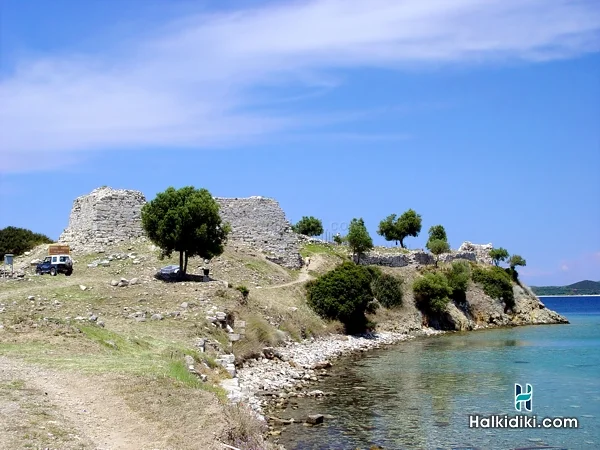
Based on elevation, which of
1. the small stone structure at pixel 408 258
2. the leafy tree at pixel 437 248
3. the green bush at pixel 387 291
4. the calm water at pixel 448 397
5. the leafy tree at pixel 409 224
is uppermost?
the leafy tree at pixel 409 224

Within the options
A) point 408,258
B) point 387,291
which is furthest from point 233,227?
point 408,258

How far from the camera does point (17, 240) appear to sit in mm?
54500

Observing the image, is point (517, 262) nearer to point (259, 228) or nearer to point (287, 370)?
point (259, 228)

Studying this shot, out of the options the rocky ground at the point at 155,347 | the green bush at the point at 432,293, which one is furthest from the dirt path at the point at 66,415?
the green bush at the point at 432,293

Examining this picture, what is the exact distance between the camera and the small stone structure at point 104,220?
51.3 metres

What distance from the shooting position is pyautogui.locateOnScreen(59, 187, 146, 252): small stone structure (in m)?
51.3

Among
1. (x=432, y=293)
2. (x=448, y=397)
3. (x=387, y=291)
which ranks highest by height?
(x=387, y=291)

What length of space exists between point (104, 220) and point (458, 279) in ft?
115

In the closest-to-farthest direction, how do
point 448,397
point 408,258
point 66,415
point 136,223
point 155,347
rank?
point 66,415 < point 155,347 < point 448,397 < point 136,223 < point 408,258

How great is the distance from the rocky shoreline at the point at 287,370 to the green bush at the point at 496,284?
86.8 feet

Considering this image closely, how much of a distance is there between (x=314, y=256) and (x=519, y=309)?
24944 millimetres

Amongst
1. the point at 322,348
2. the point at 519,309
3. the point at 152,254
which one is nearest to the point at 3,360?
the point at 322,348

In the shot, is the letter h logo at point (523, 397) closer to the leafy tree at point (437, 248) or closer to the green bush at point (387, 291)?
the green bush at point (387, 291)

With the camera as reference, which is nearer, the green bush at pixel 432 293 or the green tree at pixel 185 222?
the green tree at pixel 185 222
